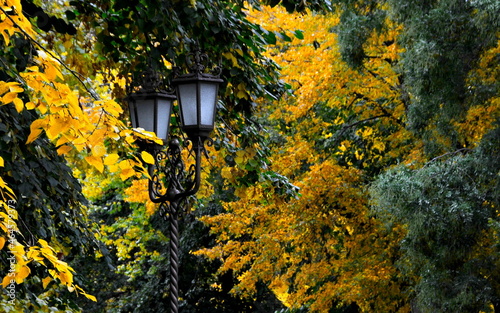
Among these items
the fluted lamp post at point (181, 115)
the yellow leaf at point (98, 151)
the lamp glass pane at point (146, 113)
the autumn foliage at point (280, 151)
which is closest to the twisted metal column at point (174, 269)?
the fluted lamp post at point (181, 115)

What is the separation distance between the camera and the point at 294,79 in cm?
1520

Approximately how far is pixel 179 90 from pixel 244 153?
2601 mm

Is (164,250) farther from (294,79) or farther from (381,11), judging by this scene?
(381,11)

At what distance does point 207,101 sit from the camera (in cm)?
579

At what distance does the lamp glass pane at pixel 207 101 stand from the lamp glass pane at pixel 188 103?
6cm

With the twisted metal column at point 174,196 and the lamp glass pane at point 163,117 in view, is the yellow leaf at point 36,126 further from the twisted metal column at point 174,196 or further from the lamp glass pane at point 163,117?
the lamp glass pane at point 163,117

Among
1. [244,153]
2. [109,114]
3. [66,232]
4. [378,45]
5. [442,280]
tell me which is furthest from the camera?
[378,45]

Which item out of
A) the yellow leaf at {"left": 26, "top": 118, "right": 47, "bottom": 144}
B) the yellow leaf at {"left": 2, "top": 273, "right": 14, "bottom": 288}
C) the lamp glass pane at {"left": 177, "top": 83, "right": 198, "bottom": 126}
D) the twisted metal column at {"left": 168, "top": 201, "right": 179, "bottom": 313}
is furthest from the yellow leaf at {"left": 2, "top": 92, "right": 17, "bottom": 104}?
the twisted metal column at {"left": 168, "top": 201, "right": 179, "bottom": 313}

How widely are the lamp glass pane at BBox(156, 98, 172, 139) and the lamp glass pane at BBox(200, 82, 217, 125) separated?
19.4 inches

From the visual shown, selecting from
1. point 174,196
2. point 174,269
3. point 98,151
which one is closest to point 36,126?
point 98,151

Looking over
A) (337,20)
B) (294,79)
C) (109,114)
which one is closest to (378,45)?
(337,20)

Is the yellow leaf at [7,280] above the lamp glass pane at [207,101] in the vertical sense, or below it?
below

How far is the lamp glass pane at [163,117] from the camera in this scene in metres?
6.11

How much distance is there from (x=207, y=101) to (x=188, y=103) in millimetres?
145
